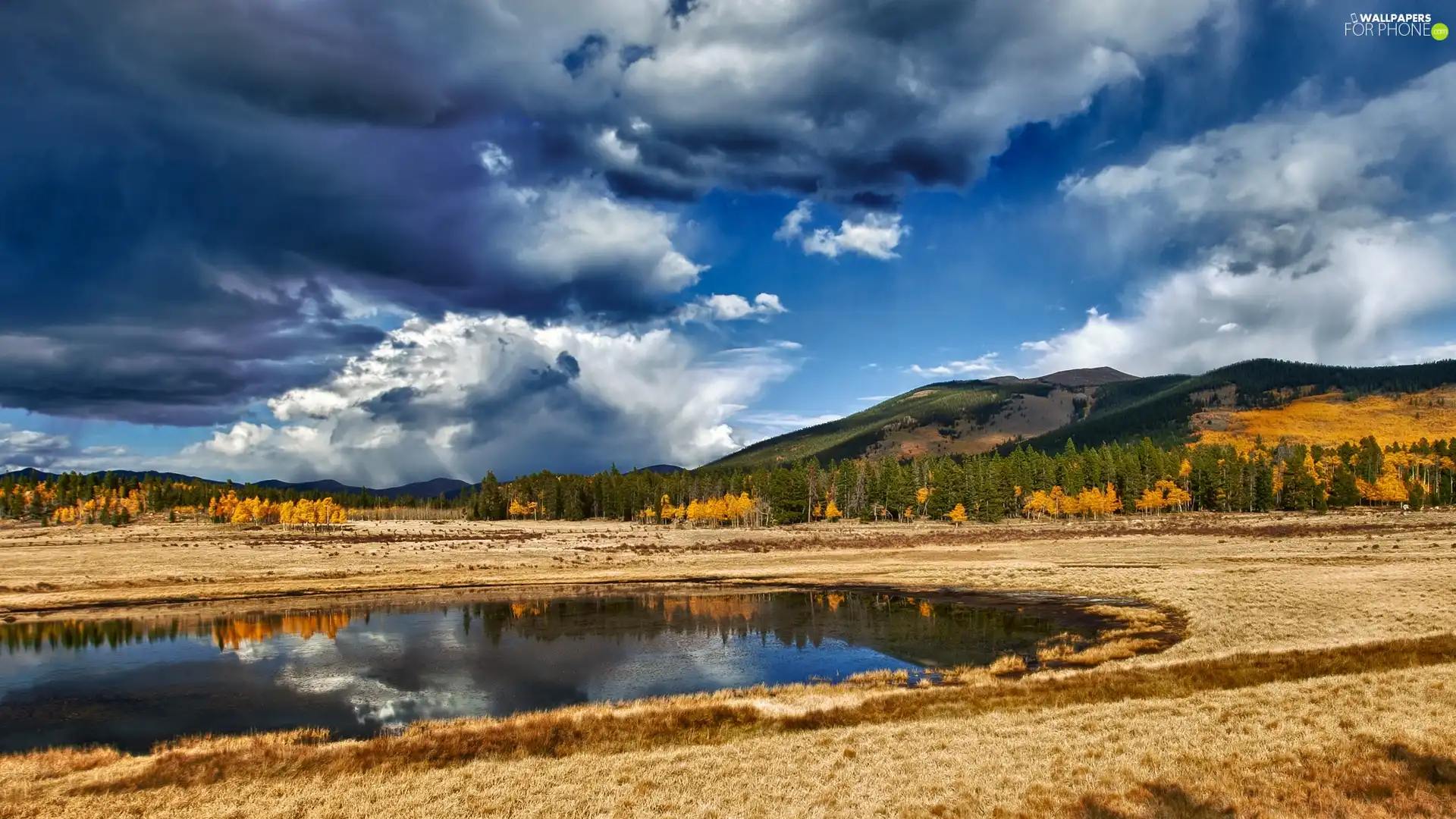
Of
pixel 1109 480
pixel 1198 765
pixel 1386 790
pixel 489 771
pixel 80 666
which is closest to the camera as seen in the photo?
pixel 1386 790

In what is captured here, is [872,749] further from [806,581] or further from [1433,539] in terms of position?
[1433,539]

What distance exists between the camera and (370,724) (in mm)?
24078

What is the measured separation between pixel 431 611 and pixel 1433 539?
90355mm

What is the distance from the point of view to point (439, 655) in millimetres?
35500

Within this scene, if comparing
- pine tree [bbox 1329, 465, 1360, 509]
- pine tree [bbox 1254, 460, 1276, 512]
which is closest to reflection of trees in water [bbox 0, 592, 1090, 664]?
pine tree [bbox 1254, 460, 1276, 512]

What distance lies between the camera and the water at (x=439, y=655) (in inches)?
1027

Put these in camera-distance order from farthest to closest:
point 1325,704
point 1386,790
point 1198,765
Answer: point 1325,704, point 1198,765, point 1386,790

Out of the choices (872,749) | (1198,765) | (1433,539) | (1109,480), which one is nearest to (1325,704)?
(1198,765)

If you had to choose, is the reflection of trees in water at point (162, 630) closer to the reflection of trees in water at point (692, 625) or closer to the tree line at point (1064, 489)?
the reflection of trees in water at point (692, 625)

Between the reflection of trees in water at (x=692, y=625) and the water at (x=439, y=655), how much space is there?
0.20m

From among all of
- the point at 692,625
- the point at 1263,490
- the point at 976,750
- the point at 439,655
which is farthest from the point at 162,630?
the point at 1263,490

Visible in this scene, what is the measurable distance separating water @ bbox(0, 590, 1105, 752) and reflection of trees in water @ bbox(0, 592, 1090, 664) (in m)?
0.20

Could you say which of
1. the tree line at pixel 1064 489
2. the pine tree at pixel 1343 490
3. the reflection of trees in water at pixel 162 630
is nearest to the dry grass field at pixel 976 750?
the reflection of trees in water at pixel 162 630

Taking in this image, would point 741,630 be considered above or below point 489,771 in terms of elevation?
below
